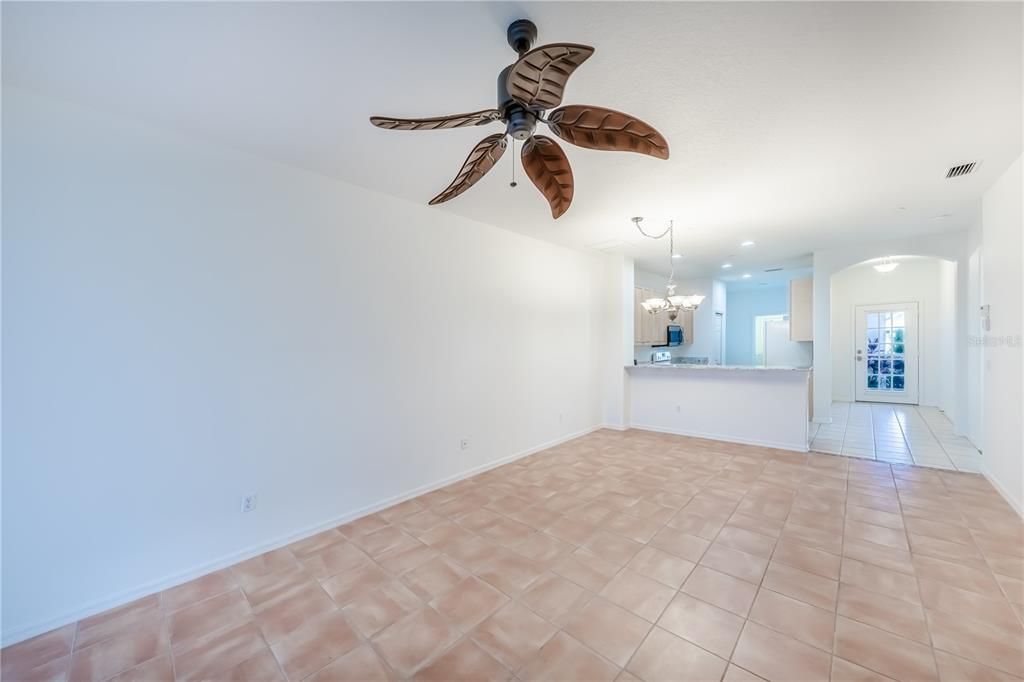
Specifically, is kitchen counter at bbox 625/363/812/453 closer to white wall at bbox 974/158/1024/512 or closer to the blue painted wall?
white wall at bbox 974/158/1024/512

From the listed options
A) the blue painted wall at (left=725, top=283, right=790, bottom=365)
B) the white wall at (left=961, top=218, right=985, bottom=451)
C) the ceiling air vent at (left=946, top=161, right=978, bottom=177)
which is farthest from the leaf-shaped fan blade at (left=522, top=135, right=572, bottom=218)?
the blue painted wall at (left=725, top=283, right=790, bottom=365)

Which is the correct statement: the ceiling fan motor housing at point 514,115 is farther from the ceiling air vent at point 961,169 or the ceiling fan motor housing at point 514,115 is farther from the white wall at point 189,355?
the ceiling air vent at point 961,169

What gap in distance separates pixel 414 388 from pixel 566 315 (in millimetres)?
2587

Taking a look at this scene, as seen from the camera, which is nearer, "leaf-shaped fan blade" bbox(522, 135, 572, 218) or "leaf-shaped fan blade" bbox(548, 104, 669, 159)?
"leaf-shaped fan blade" bbox(548, 104, 669, 159)

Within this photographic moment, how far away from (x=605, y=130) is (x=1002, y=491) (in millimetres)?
4662

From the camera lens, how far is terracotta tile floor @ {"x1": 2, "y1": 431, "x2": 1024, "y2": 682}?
167 centimetres

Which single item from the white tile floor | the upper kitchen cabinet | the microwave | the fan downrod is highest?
the fan downrod

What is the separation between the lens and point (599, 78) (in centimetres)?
194

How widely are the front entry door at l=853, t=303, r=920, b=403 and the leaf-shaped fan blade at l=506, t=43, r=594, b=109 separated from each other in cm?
1009

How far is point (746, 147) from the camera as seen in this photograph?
2.60 meters

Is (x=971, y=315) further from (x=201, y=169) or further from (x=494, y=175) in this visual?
(x=201, y=169)

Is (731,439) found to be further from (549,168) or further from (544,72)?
(544,72)

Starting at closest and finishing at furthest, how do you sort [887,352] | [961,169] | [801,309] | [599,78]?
1. [599,78]
2. [961,169]
3. [801,309]
4. [887,352]

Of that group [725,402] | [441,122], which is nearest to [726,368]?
[725,402]
